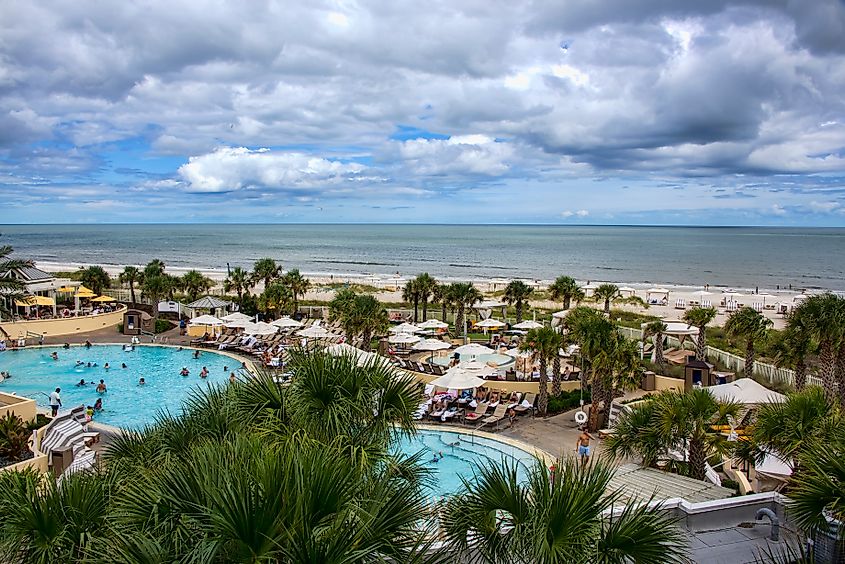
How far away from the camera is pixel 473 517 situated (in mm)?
5801

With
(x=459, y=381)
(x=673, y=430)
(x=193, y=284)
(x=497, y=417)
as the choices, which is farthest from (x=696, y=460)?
(x=193, y=284)

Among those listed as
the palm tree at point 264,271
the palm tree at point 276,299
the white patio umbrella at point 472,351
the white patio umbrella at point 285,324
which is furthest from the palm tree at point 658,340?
the palm tree at point 264,271

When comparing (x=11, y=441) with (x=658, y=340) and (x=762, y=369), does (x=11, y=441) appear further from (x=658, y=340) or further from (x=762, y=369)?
(x=762, y=369)

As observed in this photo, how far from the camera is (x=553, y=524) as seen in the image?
5.21m

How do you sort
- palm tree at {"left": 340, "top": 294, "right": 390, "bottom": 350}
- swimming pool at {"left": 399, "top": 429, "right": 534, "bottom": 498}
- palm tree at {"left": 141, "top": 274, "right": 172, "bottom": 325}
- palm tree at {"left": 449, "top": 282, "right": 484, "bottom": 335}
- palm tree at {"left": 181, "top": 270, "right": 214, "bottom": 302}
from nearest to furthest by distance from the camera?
1. swimming pool at {"left": 399, "top": 429, "right": 534, "bottom": 498}
2. palm tree at {"left": 340, "top": 294, "right": 390, "bottom": 350}
3. palm tree at {"left": 449, "top": 282, "right": 484, "bottom": 335}
4. palm tree at {"left": 141, "top": 274, "right": 172, "bottom": 325}
5. palm tree at {"left": 181, "top": 270, "right": 214, "bottom": 302}

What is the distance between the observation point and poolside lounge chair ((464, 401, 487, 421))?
64.6 ft

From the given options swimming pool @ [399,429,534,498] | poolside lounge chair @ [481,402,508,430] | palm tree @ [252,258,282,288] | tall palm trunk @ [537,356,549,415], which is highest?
palm tree @ [252,258,282,288]

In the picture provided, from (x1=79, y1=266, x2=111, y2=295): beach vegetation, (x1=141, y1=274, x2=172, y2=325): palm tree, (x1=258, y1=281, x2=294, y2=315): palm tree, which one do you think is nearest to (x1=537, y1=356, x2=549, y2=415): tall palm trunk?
(x1=258, y1=281, x2=294, y2=315): palm tree

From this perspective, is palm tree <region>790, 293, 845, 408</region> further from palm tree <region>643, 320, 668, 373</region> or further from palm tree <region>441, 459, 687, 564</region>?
palm tree <region>441, 459, 687, 564</region>

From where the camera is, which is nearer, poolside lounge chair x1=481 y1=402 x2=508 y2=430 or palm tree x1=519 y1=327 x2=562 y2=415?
poolside lounge chair x1=481 y1=402 x2=508 y2=430

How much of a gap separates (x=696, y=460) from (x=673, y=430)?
3.54ft

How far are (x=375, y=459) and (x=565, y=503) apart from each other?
247cm

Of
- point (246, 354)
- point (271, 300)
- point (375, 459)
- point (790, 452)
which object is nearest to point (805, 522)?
point (790, 452)

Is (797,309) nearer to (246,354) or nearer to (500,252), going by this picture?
(246,354)
